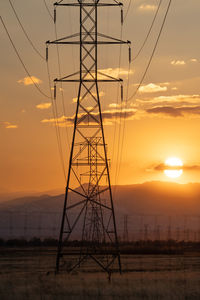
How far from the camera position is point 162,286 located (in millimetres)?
41125

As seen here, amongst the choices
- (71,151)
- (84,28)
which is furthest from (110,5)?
(71,151)

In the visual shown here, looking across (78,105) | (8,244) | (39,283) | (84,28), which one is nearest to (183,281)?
(39,283)

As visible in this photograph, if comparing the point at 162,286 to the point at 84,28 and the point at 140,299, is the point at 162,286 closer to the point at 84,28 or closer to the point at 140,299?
the point at 140,299

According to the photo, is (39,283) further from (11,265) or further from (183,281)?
(11,265)

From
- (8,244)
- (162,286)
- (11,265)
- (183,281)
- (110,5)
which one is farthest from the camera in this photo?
(8,244)

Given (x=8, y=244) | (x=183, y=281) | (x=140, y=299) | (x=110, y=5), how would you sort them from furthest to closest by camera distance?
(x=8, y=244)
(x=110, y=5)
(x=183, y=281)
(x=140, y=299)

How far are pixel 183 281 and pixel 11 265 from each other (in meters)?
24.0

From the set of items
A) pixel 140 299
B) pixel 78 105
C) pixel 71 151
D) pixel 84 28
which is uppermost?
pixel 84 28

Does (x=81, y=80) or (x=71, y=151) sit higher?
(x=81, y=80)

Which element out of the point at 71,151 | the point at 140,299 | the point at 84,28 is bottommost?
the point at 140,299

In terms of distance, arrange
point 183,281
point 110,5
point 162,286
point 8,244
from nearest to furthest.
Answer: point 162,286
point 183,281
point 110,5
point 8,244

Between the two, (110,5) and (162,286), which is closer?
(162,286)

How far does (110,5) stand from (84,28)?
2555 millimetres

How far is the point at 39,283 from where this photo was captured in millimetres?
41344
